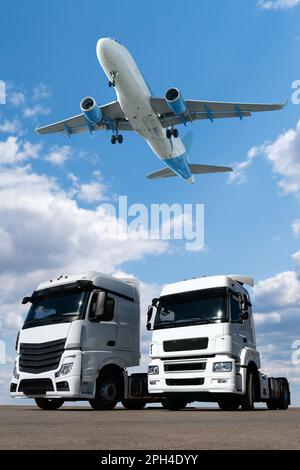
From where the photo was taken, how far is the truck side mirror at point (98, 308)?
41.9 ft

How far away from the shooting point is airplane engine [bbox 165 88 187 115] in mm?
30406

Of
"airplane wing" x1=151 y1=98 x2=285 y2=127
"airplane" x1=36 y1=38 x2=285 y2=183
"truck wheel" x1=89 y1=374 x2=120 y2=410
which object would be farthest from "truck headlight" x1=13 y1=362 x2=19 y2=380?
"airplane wing" x1=151 y1=98 x2=285 y2=127

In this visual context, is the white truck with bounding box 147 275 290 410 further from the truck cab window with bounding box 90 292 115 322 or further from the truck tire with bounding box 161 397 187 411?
the truck cab window with bounding box 90 292 115 322

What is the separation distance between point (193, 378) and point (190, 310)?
164 cm

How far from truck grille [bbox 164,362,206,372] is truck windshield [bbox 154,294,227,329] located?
94cm

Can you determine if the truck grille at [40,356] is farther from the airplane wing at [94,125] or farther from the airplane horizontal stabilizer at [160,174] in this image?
the airplane horizontal stabilizer at [160,174]

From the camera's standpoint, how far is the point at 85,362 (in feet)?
41.8

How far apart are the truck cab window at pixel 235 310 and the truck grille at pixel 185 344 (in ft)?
3.04

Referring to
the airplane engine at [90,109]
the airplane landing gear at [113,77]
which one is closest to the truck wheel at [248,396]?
the airplane landing gear at [113,77]

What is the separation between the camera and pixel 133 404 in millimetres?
14578

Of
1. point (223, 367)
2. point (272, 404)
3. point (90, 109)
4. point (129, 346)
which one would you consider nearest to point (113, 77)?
point (90, 109)
